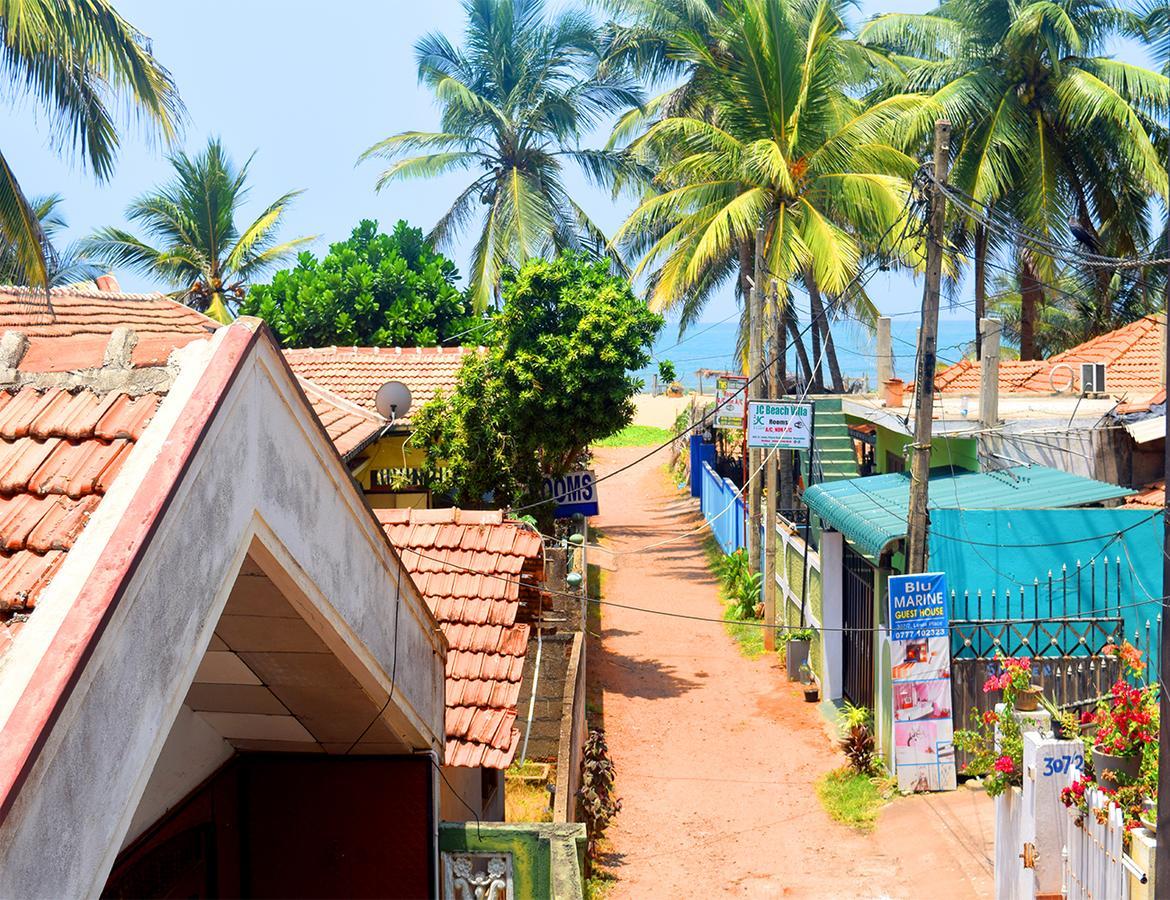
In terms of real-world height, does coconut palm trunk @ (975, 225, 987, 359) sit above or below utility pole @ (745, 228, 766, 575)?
above

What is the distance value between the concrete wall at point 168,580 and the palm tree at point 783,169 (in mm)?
14502

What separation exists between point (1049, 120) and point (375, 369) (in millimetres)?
14940

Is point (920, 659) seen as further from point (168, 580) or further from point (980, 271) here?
point (980, 271)

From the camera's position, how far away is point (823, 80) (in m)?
19.5

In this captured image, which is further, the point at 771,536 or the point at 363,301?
the point at 363,301

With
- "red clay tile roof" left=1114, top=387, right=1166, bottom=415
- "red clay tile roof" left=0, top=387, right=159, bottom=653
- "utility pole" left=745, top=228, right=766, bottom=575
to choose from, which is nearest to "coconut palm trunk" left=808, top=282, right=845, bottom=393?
"utility pole" left=745, top=228, right=766, bottom=575

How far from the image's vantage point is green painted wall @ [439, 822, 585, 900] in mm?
5633

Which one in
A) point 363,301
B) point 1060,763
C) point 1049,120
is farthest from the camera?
point 1049,120

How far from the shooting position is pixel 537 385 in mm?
16438

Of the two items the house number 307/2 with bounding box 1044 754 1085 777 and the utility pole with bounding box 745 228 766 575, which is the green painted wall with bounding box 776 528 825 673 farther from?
the house number 307/2 with bounding box 1044 754 1085 777

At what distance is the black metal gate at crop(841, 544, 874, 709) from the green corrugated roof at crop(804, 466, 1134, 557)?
0.61 m

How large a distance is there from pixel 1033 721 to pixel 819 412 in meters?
14.0

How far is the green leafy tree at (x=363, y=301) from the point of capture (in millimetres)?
23500

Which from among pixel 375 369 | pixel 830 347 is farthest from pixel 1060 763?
pixel 830 347
